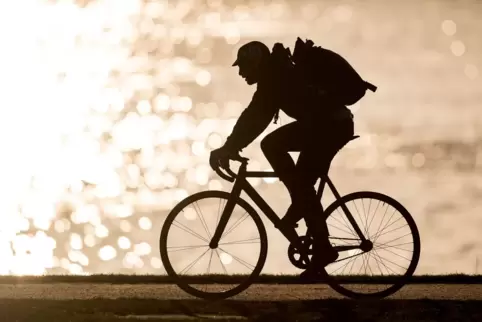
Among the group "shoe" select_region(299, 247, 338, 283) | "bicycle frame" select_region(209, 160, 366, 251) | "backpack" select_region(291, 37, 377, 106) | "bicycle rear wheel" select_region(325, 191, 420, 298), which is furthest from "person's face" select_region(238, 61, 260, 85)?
"shoe" select_region(299, 247, 338, 283)

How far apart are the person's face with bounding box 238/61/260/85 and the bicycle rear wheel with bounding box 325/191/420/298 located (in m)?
1.38

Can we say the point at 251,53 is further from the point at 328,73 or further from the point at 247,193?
the point at 247,193

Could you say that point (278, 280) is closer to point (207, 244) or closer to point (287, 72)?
point (207, 244)

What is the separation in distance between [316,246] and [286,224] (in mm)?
333

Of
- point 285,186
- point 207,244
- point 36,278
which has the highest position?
point 285,186

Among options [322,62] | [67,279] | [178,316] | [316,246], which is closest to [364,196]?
[316,246]

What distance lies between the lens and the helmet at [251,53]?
915 centimetres

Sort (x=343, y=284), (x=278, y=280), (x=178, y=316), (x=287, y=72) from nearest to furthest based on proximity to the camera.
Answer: (x=178, y=316)
(x=287, y=72)
(x=343, y=284)
(x=278, y=280)

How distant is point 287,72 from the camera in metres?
9.22

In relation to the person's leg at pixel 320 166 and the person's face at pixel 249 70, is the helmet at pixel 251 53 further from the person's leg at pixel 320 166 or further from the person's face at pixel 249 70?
the person's leg at pixel 320 166

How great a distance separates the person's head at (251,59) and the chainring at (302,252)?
1.50 metres

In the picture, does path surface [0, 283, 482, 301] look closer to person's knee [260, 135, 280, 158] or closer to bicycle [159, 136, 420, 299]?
bicycle [159, 136, 420, 299]

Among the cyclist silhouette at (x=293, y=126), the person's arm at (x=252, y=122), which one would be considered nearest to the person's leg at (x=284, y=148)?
the cyclist silhouette at (x=293, y=126)

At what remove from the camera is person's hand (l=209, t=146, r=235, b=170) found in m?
9.40
